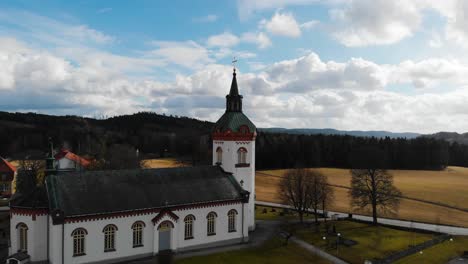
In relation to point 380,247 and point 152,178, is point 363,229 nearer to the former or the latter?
point 380,247

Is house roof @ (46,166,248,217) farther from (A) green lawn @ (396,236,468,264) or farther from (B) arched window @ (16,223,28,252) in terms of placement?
(A) green lawn @ (396,236,468,264)

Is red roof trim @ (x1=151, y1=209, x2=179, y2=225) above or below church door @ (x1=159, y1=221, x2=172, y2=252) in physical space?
above

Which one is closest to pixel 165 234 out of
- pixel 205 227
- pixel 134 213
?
pixel 134 213

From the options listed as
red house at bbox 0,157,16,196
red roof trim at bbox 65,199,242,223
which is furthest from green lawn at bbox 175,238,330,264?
red house at bbox 0,157,16,196

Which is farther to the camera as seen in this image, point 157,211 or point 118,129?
point 118,129

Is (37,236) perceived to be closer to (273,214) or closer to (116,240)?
(116,240)

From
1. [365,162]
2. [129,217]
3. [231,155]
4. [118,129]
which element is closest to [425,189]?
[365,162]
